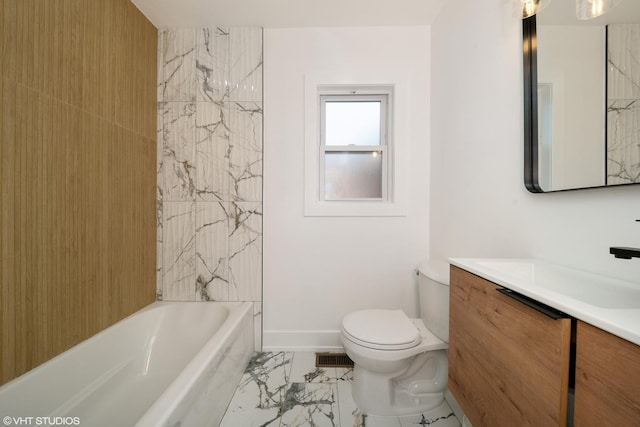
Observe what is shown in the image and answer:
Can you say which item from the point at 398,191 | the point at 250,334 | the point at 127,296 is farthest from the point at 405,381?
the point at 127,296

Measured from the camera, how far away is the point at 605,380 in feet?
1.41

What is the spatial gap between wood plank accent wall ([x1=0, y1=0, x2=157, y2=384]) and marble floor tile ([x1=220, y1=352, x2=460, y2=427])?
0.90m

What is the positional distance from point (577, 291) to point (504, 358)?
31 cm

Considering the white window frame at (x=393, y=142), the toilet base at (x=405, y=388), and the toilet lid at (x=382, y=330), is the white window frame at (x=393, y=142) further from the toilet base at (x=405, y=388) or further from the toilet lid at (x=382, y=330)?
the toilet base at (x=405, y=388)

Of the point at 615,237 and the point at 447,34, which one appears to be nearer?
the point at 615,237

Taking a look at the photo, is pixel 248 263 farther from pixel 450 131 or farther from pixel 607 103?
pixel 607 103

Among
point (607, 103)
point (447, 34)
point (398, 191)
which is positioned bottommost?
point (398, 191)

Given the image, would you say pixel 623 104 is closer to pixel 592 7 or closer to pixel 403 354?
pixel 592 7

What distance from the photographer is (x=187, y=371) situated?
956 mm

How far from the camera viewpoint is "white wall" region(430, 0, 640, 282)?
28.0 inches

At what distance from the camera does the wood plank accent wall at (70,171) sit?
0.92m

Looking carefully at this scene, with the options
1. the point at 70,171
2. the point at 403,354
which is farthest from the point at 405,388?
the point at 70,171

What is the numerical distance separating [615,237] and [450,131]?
0.96 m

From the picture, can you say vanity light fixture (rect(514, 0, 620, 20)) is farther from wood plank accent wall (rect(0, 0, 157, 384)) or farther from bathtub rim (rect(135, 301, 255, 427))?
wood plank accent wall (rect(0, 0, 157, 384))
